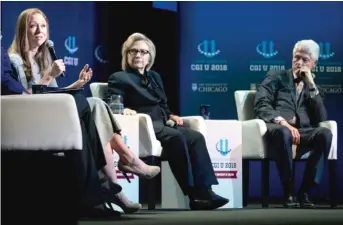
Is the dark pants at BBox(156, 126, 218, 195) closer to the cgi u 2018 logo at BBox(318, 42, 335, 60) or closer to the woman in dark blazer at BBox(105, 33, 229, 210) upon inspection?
the woman in dark blazer at BBox(105, 33, 229, 210)

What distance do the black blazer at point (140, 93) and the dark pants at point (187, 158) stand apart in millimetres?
119

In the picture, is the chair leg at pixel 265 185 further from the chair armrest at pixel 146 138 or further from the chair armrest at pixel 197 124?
the chair armrest at pixel 146 138

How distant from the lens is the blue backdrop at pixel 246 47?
7.52 metres

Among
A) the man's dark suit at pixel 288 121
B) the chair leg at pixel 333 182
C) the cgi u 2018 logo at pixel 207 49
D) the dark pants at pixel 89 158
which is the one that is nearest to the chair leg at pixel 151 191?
the man's dark suit at pixel 288 121

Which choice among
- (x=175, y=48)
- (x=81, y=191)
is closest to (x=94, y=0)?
(x=175, y=48)

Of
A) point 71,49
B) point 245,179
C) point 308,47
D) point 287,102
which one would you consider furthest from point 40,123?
point 71,49

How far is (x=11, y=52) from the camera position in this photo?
431cm

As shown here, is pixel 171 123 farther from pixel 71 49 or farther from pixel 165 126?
pixel 71 49

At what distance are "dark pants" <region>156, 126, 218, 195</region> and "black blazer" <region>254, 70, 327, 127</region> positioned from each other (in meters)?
0.79

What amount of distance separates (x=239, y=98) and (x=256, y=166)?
1.72 metres

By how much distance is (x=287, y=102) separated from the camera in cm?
595

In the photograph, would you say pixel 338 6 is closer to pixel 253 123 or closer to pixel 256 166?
pixel 256 166

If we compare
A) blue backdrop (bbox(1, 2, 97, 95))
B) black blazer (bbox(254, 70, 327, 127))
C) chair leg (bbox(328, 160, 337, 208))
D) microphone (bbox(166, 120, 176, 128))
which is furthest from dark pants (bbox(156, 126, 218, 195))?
blue backdrop (bbox(1, 2, 97, 95))

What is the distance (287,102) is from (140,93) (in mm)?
1232
